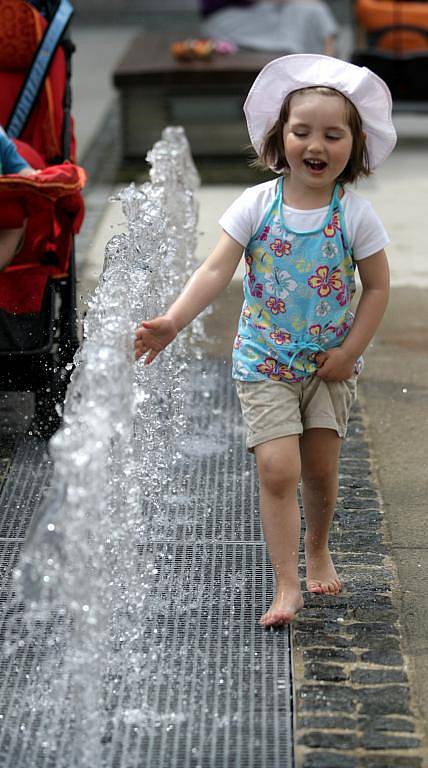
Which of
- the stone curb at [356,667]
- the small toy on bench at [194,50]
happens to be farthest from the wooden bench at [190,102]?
the stone curb at [356,667]

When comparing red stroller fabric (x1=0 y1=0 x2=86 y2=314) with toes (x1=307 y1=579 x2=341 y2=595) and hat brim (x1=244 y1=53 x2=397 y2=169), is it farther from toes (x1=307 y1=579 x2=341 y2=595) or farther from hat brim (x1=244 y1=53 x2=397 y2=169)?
toes (x1=307 y1=579 x2=341 y2=595)

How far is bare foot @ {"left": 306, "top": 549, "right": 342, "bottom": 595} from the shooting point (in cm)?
342

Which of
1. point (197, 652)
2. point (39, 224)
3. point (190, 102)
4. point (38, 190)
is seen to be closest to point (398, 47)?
point (190, 102)

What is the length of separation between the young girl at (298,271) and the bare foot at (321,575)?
0.16 metres

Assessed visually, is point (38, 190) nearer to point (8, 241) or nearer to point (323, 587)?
point (8, 241)

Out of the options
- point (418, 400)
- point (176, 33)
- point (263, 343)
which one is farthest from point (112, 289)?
point (176, 33)

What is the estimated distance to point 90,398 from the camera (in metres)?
2.63

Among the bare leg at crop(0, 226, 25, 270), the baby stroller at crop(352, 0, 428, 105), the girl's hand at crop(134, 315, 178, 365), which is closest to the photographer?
the girl's hand at crop(134, 315, 178, 365)

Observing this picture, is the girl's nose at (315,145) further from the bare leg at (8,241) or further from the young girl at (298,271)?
the bare leg at (8,241)

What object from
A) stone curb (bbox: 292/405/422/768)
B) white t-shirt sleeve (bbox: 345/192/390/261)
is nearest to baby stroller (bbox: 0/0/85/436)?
stone curb (bbox: 292/405/422/768)

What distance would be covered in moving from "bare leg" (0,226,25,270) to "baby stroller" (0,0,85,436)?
0.04 metres

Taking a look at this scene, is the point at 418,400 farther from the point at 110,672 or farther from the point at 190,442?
the point at 110,672

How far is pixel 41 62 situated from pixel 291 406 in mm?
2492

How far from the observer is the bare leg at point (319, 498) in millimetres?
3289
